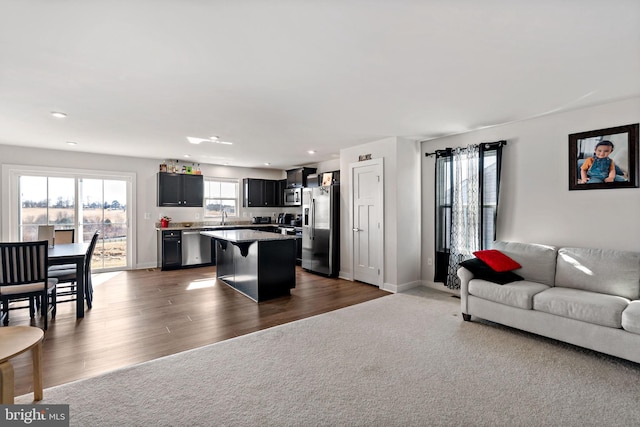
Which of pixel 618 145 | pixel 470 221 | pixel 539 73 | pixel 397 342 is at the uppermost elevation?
pixel 539 73

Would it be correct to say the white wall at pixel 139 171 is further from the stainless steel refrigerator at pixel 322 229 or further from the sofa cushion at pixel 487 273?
the sofa cushion at pixel 487 273

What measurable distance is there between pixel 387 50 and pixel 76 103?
129 inches

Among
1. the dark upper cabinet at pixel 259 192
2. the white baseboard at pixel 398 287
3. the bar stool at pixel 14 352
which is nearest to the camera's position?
the bar stool at pixel 14 352

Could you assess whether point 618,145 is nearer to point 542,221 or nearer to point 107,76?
point 542,221

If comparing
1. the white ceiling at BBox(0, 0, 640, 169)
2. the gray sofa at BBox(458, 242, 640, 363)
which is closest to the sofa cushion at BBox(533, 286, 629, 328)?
the gray sofa at BBox(458, 242, 640, 363)

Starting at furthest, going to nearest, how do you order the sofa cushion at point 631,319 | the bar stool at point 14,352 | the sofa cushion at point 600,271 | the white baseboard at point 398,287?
the white baseboard at point 398,287
the sofa cushion at point 600,271
the sofa cushion at point 631,319
the bar stool at point 14,352

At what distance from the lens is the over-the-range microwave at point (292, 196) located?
302 inches

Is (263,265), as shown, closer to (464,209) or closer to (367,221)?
(367,221)

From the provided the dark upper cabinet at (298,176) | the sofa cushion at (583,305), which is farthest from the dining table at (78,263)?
the sofa cushion at (583,305)

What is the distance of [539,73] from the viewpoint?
258cm

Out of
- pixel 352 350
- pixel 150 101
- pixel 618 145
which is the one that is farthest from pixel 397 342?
pixel 150 101

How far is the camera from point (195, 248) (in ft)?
22.9

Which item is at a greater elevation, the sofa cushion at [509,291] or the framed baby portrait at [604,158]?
the framed baby portrait at [604,158]

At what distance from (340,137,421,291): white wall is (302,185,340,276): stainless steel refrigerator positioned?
1159 millimetres
